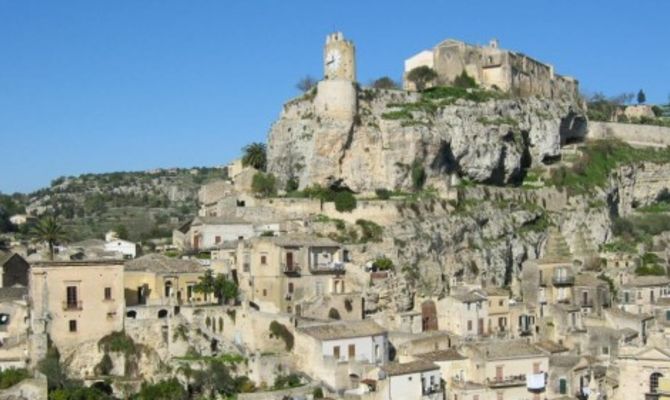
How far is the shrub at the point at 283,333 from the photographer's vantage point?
45156 mm

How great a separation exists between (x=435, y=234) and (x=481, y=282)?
377cm

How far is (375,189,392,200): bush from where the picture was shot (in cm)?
6412

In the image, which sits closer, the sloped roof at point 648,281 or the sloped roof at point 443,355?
the sloped roof at point 443,355

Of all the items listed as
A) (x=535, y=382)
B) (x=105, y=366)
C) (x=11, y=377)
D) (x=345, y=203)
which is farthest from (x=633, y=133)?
(x=11, y=377)

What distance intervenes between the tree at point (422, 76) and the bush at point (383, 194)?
1741 centimetres

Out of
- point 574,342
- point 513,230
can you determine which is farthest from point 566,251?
point 574,342

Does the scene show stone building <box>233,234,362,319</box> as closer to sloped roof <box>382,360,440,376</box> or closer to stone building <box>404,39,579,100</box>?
sloped roof <box>382,360,440,376</box>

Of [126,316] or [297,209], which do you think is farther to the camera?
[297,209]

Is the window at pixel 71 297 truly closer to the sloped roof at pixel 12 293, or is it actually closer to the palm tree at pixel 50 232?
the sloped roof at pixel 12 293

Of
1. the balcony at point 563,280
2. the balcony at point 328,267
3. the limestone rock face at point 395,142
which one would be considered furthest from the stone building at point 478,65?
the balcony at point 328,267

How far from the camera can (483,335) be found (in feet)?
174

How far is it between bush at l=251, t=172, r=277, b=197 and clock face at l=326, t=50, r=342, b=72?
7.78 m

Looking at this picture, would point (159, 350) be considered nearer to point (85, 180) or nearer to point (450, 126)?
point (450, 126)

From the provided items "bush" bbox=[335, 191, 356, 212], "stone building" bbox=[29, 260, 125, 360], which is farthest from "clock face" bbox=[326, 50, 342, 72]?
"stone building" bbox=[29, 260, 125, 360]
